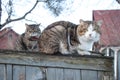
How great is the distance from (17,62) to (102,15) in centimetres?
1417

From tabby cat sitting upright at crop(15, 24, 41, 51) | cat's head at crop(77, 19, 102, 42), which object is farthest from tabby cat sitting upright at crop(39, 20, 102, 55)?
tabby cat sitting upright at crop(15, 24, 41, 51)

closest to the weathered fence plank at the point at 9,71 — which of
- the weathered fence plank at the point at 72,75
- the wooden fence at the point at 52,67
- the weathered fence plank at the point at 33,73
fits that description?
the wooden fence at the point at 52,67

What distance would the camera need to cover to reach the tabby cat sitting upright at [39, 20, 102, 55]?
412 centimetres

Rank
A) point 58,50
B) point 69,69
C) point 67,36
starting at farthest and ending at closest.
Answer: point 67,36 → point 58,50 → point 69,69

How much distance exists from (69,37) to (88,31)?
37cm

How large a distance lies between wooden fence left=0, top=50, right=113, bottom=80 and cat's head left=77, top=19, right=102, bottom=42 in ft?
5.09

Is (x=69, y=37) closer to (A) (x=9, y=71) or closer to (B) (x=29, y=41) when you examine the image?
(A) (x=9, y=71)

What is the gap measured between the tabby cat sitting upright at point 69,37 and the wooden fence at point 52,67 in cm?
90

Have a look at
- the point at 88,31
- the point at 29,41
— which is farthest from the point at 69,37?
the point at 29,41

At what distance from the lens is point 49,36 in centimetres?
428

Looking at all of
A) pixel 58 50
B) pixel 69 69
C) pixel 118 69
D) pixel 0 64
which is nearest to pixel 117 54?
pixel 118 69

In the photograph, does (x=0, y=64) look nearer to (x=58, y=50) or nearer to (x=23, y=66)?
(x=23, y=66)

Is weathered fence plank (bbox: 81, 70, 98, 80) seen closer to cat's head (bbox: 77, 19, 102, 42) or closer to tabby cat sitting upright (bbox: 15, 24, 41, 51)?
cat's head (bbox: 77, 19, 102, 42)

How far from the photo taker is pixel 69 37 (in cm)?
439
